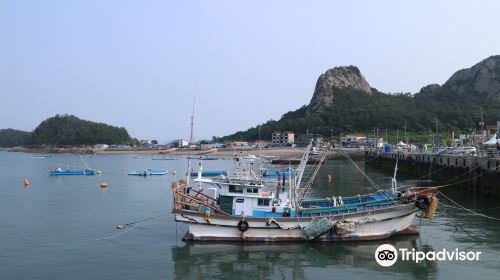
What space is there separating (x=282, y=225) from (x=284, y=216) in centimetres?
61

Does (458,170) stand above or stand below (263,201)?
above

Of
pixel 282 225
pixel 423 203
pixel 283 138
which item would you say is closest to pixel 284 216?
pixel 282 225

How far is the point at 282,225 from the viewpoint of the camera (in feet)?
76.5

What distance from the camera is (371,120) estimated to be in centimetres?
17775

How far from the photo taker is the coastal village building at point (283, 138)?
188475 millimetres

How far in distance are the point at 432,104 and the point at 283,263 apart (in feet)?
597

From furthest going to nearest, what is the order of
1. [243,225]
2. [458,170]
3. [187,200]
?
1. [458,170]
2. [187,200]
3. [243,225]

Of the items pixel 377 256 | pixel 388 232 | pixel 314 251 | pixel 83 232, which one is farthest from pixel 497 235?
pixel 83 232

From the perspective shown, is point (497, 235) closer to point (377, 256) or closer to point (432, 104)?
point (377, 256)

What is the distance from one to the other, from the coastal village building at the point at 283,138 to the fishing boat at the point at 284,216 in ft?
531

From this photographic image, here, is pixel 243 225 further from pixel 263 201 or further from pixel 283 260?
pixel 283 260

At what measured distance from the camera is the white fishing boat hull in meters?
23.3

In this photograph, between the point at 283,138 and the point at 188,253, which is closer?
the point at 188,253

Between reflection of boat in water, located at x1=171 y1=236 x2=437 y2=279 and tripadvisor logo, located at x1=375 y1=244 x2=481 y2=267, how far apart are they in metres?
0.38
